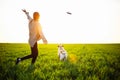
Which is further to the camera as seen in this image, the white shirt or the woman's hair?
the white shirt

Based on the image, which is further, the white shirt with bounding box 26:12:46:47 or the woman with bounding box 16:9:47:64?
the white shirt with bounding box 26:12:46:47

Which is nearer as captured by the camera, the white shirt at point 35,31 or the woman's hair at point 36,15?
the woman's hair at point 36,15

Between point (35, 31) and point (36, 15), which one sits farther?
point (35, 31)

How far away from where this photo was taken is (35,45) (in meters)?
8.91

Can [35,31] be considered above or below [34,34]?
above

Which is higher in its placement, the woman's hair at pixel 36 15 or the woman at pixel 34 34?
the woman's hair at pixel 36 15

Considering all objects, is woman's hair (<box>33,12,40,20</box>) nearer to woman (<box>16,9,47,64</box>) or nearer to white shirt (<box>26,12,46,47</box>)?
woman (<box>16,9,47,64</box>)

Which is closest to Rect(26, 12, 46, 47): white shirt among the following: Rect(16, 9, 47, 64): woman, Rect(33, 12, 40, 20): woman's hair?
Rect(16, 9, 47, 64): woman

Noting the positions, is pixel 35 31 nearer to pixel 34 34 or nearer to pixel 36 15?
pixel 34 34

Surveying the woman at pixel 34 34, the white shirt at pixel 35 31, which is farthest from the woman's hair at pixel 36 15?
the white shirt at pixel 35 31

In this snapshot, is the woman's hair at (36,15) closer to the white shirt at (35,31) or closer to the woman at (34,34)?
the woman at (34,34)

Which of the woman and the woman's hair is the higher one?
the woman's hair

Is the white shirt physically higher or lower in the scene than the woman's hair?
lower

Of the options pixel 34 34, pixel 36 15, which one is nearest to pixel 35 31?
pixel 34 34
